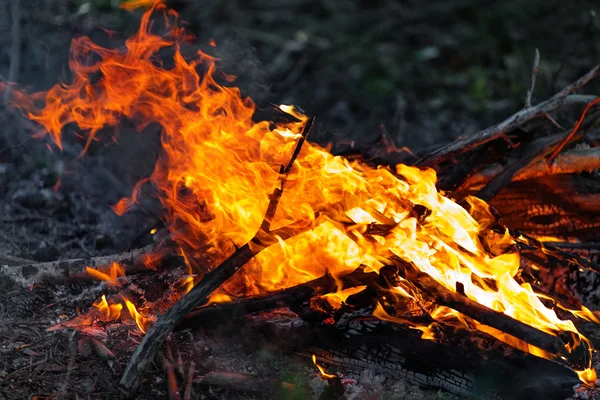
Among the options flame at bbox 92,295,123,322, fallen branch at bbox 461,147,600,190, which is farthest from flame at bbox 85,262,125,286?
fallen branch at bbox 461,147,600,190

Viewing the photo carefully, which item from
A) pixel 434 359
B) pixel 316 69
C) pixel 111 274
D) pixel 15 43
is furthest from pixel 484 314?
pixel 316 69

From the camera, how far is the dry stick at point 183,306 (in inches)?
109

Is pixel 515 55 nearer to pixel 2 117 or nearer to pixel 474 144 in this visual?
pixel 474 144

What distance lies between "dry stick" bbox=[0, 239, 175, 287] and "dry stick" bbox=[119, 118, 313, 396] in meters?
0.73

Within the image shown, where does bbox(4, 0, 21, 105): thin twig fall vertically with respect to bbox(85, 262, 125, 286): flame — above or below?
above

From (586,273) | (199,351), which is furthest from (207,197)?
(586,273)

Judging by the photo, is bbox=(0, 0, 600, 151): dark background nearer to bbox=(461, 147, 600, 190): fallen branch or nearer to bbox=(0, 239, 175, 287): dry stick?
bbox=(461, 147, 600, 190): fallen branch

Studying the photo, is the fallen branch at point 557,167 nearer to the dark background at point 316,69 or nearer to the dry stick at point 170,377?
the dark background at point 316,69

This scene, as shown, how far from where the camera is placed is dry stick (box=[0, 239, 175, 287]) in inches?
142

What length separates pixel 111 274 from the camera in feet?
12.1

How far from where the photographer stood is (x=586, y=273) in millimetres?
3879

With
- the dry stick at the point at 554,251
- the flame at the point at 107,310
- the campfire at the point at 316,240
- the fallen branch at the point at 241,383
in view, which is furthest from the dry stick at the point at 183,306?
the dry stick at the point at 554,251

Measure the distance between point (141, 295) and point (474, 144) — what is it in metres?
2.15

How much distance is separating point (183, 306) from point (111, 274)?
0.93 meters
